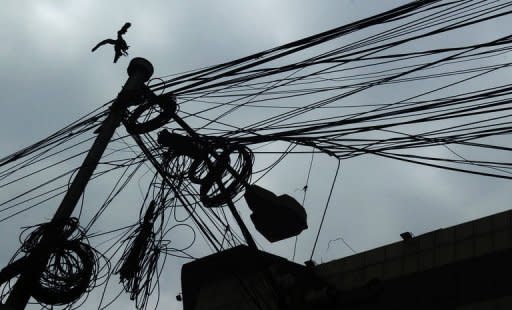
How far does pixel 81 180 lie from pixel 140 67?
1.66m

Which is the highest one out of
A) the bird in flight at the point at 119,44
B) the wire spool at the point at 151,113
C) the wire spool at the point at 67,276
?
the bird in flight at the point at 119,44

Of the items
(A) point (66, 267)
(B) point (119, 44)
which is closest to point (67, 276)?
(A) point (66, 267)

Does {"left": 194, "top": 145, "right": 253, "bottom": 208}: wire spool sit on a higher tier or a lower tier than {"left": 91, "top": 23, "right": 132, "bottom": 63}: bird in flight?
lower

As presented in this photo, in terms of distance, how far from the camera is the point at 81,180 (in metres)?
6.10

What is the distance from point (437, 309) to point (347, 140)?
8.37 ft

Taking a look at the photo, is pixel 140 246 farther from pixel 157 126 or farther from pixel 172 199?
pixel 157 126

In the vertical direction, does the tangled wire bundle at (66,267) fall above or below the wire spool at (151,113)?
below

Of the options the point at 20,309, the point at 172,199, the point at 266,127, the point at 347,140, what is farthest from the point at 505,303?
the point at 20,309

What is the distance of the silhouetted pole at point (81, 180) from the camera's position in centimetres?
539

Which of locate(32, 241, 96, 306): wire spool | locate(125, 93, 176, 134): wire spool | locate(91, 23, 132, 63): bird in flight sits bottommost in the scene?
locate(32, 241, 96, 306): wire spool

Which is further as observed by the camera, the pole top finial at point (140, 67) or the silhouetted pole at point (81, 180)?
the pole top finial at point (140, 67)

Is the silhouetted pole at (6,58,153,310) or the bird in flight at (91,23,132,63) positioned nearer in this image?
the silhouetted pole at (6,58,153,310)

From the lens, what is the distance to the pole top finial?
718cm

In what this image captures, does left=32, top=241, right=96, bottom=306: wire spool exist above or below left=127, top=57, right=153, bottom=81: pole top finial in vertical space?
below
